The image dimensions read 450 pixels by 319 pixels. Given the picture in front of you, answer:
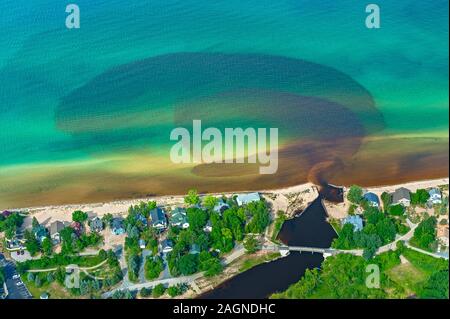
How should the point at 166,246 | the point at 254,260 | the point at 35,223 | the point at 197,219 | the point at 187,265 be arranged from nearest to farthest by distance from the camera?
the point at 187,265
the point at 254,260
the point at 166,246
the point at 197,219
the point at 35,223

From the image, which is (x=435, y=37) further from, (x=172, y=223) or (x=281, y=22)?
(x=172, y=223)

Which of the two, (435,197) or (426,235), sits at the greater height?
(435,197)

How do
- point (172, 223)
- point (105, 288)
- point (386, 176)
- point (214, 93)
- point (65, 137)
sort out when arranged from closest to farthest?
point (105, 288) < point (172, 223) < point (386, 176) < point (65, 137) < point (214, 93)

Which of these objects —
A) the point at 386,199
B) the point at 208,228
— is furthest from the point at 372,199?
the point at 208,228

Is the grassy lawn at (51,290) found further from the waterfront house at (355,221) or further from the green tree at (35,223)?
the waterfront house at (355,221)

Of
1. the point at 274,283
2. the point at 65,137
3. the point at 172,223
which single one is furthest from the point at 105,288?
the point at 65,137

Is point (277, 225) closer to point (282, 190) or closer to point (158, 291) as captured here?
point (282, 190)

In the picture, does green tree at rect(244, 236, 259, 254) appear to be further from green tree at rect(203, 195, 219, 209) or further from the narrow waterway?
green tree at rect(203, 195, 219, 209)
